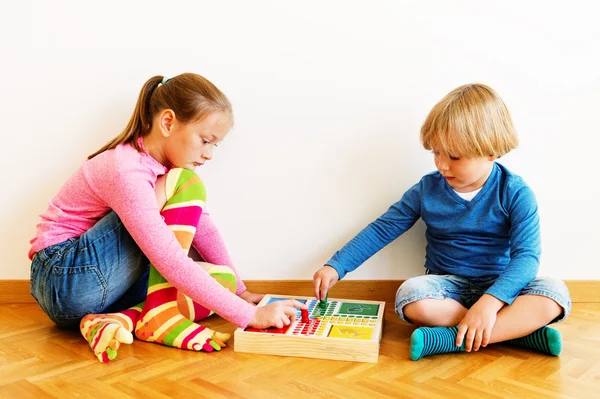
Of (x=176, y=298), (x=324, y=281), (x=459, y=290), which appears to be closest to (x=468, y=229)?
(x=459, y=290)

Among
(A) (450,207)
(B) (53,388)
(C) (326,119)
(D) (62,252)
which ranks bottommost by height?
(B) (53,388)

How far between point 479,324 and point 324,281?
0.37m

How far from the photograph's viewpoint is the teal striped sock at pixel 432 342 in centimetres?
124

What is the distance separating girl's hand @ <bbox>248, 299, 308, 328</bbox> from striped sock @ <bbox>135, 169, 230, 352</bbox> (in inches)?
3.2

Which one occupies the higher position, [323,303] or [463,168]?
[463,168]

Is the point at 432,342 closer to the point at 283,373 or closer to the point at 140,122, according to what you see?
the point at 283,373

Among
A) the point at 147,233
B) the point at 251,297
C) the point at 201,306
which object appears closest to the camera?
the point at 147,233

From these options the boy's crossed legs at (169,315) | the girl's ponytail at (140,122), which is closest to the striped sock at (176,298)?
the boy's crossed legs at (169,315)

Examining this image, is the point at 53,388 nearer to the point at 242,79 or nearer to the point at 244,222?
the point at 244,222

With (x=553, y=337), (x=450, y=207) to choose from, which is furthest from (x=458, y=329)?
(x=450, y=207)

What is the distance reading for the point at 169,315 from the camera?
4.44ft

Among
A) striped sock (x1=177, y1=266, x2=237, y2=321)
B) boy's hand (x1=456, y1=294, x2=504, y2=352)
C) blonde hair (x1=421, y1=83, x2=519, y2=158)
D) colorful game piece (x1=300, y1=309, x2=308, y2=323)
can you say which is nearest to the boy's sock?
striped sock (x1=177, y1=266, x2=237, y2=321)

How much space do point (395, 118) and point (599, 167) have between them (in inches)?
21.2

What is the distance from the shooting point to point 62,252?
136 centimetres
